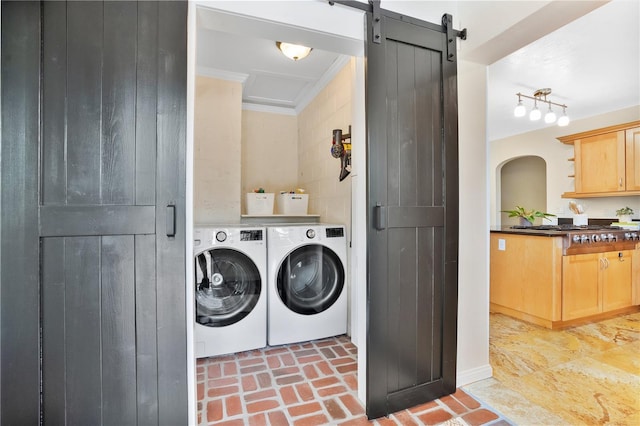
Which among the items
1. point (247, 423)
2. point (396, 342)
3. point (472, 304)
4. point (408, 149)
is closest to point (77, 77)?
point (408, 149)

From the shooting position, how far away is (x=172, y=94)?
132 cm

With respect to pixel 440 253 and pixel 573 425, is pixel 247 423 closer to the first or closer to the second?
pixel 440 253

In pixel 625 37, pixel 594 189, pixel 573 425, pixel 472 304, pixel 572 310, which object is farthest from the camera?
pixel 594 189

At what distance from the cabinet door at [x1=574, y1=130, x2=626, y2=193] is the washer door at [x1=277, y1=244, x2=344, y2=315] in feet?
14.1

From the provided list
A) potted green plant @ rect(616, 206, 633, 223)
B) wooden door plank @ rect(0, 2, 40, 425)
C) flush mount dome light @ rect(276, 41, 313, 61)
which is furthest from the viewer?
potted green plant @ rect(616, 206, 633, 223)

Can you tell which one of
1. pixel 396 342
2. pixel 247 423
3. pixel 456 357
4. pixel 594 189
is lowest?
pixel 247 423

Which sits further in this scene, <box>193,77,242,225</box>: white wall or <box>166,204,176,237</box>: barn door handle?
<box>193,77,242,225</box>: white wall

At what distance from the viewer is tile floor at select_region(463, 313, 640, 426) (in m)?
1.67

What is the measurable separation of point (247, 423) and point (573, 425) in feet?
5.56

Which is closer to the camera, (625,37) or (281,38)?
(281,38)

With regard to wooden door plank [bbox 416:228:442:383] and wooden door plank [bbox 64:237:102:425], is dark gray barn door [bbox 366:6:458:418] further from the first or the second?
wooden door plank [bbox 64:237:102:425]

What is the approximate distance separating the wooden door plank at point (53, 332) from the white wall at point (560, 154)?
6.33 m

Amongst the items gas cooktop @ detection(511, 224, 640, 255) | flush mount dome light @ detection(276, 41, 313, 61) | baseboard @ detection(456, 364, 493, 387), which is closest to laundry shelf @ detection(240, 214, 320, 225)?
flush mount dome light @ detection(276, 41, 313, 61)

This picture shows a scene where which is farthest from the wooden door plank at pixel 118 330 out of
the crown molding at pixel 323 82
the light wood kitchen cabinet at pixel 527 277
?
the light wood kitchen cabinet at pixel 527 277
